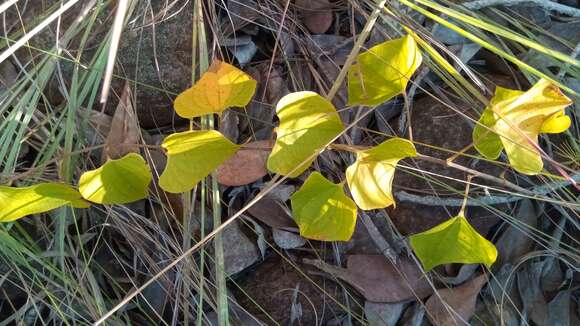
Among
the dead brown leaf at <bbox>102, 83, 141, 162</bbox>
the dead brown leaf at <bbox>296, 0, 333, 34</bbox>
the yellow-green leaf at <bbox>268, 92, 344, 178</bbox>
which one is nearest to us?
the yellow-green leaf at <bbox>268, 92, 344, 178</bbox>

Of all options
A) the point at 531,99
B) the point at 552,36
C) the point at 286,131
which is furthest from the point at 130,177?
the point at 552,36

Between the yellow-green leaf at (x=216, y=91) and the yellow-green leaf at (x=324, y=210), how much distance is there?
12 cm

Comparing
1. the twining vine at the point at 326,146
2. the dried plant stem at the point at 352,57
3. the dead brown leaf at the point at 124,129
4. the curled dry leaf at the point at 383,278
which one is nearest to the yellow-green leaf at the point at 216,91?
the twining vine at the point at 326,146

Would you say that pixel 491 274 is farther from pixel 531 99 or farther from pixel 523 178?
pixel 531 99

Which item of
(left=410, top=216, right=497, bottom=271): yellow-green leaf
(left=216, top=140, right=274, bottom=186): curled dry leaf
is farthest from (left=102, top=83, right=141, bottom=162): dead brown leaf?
(left=410, top=216, right=497, bottom=271): yellow-green leaf

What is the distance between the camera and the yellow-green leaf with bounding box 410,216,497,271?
2.18 feet

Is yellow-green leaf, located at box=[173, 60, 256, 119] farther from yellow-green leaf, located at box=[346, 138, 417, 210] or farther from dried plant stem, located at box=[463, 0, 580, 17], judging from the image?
dried plant stem, located at box=[463, 0, 580, 17]

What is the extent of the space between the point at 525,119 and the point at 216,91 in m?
0.32

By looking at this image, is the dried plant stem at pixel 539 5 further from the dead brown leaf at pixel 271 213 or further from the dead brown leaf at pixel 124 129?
the dead brown leaf at pixel 124 129

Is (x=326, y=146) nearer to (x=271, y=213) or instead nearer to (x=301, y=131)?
(x=301, y=131)

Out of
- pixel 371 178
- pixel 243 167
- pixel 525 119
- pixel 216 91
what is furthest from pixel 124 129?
pixel 525 119

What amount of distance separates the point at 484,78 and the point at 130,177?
0.54 m

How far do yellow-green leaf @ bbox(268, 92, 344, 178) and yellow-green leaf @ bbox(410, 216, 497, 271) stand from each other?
14 cm

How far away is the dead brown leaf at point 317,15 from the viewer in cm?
97
